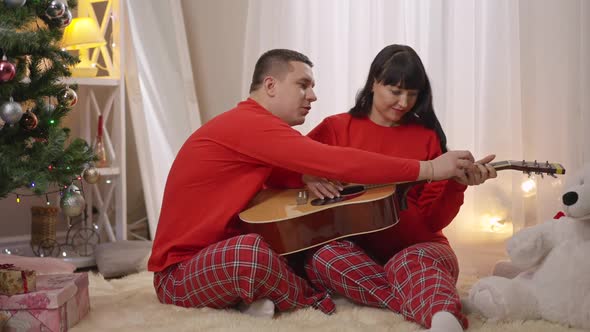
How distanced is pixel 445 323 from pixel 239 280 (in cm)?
56

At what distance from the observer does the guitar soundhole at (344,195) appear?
1981 millimetres

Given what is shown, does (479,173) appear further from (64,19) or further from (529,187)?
(64,19)

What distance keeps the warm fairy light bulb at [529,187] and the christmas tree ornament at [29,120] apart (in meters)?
1.64

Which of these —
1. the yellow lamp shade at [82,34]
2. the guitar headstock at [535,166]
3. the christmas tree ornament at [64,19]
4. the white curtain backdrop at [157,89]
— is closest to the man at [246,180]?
the guitar headstock at [535,166]

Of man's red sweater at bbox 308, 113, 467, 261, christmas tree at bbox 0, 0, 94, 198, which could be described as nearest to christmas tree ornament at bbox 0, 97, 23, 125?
christmas tree at bbox 0, 0, 94, 198

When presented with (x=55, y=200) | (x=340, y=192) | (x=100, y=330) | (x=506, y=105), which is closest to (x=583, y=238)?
(x=340, y=192)

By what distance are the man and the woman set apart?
0.10m

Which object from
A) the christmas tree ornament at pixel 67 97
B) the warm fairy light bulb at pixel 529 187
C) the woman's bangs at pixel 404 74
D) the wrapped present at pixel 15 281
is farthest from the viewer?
the warm fairy light bulb at pixel 529 187

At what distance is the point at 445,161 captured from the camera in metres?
1.93

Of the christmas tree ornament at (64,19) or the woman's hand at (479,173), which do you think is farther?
the christmas tree ornament at (64,19)

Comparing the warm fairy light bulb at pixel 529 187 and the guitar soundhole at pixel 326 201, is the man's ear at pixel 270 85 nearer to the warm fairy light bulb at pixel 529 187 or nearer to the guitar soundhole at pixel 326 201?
the guitar soundhole at pixel 326 201

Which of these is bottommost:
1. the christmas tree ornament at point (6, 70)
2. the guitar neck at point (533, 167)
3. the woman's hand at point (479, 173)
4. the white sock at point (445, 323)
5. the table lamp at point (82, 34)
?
the white sock at point (445, 323)

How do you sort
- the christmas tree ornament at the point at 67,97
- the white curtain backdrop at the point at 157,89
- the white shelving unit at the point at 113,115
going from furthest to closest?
the white curtain backdrop at the point at 157,89 → the white shelving unit at the point at 113,115 → the christmas tree ornament at the point at 67,97

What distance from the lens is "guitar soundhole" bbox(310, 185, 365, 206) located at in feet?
6.50
